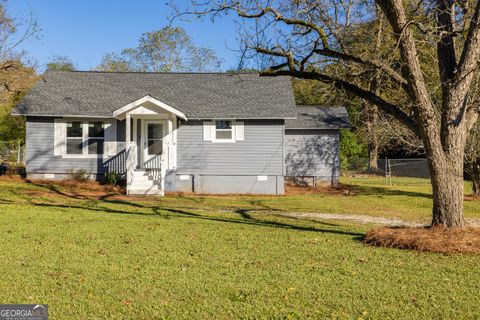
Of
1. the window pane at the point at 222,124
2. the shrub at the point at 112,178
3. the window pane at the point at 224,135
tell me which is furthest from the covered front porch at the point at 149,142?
the window pane at the point at 224,135

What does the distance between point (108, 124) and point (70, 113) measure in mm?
1591

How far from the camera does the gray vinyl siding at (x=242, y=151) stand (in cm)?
2027

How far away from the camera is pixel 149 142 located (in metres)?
20.2

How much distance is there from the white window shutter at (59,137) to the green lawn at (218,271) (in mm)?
8742

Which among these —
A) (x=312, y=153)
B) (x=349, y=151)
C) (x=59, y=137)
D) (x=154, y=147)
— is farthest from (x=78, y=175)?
(x=349, y=151)

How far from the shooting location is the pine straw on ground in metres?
8.09

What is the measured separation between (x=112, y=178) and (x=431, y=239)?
47.1ft

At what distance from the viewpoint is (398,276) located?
250 inches

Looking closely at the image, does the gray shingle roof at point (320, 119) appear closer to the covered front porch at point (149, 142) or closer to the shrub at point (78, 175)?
the covered front porch at point (149, 142)

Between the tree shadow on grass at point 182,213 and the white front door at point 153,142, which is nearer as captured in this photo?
the tree shadow on grass at point 182,213

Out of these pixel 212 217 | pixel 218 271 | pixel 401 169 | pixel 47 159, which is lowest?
pixel 218 271

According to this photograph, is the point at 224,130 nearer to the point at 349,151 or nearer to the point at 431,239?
the point at 431,239

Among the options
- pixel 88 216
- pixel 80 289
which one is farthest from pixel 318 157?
pixel 80 289

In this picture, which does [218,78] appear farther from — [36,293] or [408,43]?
[36,293]
